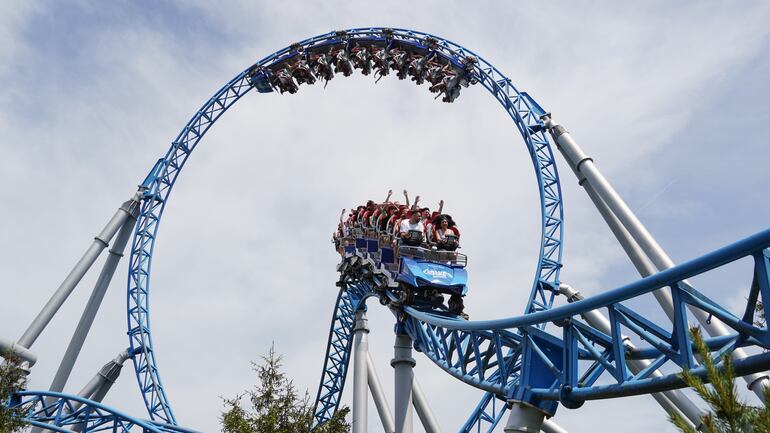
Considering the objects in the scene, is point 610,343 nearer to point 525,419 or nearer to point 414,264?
point 525,419

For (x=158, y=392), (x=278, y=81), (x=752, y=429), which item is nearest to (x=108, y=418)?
(x=158, y=392)

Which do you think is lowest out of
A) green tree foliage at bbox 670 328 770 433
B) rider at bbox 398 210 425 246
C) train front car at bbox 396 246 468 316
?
green tree foliage at bbox 670 328 770 433

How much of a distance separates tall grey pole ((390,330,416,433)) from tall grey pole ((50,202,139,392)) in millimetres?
6504

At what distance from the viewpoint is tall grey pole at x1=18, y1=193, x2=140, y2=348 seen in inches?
572

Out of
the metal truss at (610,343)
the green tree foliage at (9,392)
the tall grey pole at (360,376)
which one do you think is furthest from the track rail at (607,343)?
the green tree foliage at (9,392)

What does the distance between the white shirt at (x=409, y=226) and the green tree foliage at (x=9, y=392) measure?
21.2 ft

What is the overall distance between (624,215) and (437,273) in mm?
3808

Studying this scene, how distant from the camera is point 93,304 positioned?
1670 centimetres

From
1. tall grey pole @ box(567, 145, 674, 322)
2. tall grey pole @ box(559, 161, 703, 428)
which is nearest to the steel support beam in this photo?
tall grey pole @ box(559, 161, 703, 428)

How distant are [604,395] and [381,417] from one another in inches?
341

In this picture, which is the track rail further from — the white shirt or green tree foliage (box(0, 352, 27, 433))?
green tree foliage (box(0, 352, 27, 433))

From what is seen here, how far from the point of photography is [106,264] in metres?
17.1

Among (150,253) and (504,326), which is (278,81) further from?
(504,326)

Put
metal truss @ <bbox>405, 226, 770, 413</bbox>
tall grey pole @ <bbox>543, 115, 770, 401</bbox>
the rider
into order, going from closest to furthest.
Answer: metal truss @ <bbox>405, 226, 770, 413</bbox> < tall grey pole @ <bbox>543, 115, 770, 401</bbox> < the rider
